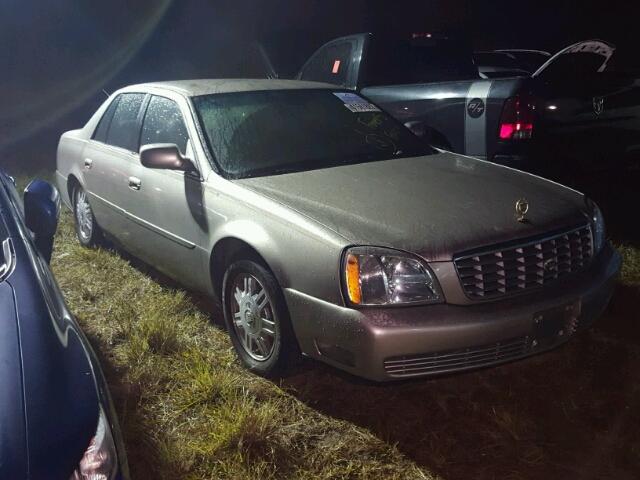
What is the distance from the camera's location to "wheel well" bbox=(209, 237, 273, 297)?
3248mm

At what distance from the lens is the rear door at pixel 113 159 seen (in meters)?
4.46

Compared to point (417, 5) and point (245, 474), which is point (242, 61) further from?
point (245, 474)

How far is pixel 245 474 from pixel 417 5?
1289 cm

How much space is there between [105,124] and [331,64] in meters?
2.64

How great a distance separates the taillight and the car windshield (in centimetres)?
83

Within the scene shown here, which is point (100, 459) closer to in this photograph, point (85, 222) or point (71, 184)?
point (85, 222)

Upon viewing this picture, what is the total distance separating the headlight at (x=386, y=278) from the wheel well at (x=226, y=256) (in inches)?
21.6

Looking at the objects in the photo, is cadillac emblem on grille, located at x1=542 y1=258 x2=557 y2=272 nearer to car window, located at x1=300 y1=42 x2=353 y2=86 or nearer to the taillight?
the taillight

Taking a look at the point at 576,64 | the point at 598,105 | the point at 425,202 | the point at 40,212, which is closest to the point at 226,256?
the point at 40,212

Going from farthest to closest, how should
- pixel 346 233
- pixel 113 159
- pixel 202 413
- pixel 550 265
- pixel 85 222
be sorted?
pixel 85 222 < pixel 113 159 < pixel 202 413 < pixel 550 265 < pixel 346 233

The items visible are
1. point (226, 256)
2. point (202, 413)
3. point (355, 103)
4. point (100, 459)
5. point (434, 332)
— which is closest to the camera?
point (100, 459)

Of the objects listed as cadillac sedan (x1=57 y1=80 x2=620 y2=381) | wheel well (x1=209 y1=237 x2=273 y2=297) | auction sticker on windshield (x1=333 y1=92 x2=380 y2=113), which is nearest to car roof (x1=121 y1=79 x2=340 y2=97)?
cadillac sedan (x1=57 y1=80 x2=620 y2=381)

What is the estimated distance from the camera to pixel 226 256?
3.47 meters

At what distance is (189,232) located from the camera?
3686 millimetres
